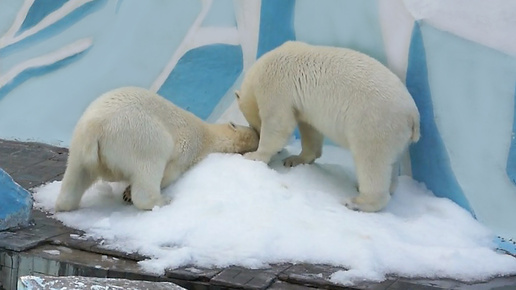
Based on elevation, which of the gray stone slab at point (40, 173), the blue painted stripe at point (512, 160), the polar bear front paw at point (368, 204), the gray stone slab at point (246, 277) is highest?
the blue painted stripe at point (512, 160)

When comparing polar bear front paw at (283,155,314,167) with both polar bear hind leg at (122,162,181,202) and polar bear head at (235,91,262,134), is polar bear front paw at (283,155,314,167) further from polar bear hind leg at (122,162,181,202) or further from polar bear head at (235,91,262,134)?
polar bear hind leg at (122,162,181,202)

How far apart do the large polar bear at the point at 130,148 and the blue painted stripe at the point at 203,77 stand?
0.91 m

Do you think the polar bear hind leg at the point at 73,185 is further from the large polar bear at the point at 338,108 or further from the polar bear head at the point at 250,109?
the polar bear head at the point at 250,109

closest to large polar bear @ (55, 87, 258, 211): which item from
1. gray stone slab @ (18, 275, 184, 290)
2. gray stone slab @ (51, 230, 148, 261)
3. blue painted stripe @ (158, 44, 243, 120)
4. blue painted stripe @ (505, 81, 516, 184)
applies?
gray stone slab @ (51, 230, 148, 261)

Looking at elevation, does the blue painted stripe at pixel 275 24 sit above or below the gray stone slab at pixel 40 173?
above

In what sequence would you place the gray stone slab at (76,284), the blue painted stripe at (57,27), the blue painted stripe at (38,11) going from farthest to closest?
the blue painted stripe at (38,11), the blue painted stripe at (57,27), the gray stone slab at (76,284)

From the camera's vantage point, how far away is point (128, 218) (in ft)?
12.7

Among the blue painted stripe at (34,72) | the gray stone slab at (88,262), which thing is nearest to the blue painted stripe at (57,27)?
the blue painted stripe at (34,72)

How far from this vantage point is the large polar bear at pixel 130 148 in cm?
386

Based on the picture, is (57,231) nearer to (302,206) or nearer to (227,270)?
(227,270)

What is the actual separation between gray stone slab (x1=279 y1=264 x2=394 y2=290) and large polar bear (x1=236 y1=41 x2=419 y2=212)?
75 cm

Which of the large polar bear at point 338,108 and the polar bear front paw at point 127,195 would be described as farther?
the polar bear front paw at point 127,195

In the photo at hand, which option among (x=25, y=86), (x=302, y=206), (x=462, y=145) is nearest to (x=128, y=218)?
(x=302, y=206)

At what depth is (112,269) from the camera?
3277 mm
